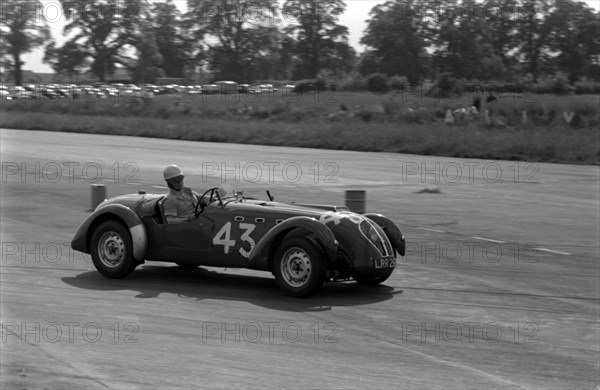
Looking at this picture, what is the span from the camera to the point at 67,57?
987 inches

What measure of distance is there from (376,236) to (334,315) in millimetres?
1219

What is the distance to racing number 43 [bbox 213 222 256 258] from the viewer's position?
914 cm

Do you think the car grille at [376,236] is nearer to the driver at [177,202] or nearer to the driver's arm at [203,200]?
the driver's arm at [203,200]

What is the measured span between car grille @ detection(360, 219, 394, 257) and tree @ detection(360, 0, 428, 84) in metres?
13.3

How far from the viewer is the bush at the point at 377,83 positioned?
87.0ft

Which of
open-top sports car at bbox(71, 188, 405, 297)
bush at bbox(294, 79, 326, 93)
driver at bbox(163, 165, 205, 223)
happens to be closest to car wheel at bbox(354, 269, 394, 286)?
open-top sports car at bbox(71, 188, 405, 297)

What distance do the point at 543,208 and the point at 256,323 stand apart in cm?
1129

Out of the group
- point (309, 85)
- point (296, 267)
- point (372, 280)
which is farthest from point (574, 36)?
point (296, 267)

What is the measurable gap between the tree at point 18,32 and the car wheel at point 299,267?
11329mm

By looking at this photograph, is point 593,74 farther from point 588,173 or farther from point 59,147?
point 59,147

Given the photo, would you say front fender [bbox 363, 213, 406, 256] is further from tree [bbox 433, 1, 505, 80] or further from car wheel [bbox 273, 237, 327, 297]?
tree [bbox 433, 1, 505, 80]

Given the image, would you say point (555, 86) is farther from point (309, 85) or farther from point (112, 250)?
point (112, 250)

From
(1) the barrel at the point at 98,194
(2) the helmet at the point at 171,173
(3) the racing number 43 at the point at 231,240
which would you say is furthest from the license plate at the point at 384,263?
(1) the barrel at the point at 98,194

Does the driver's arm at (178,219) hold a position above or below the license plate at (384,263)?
above
